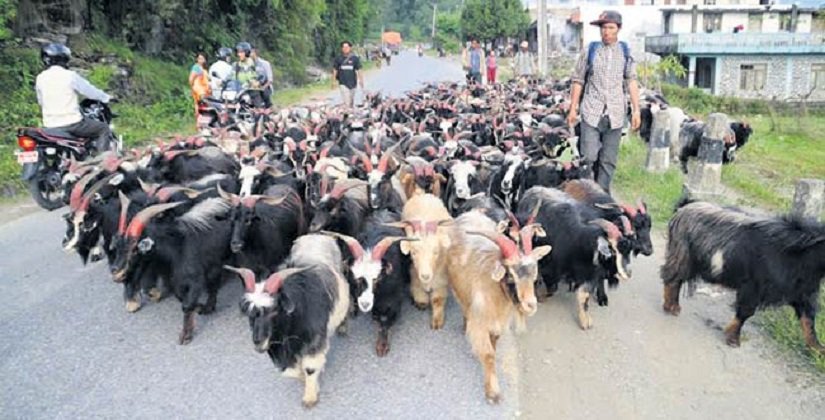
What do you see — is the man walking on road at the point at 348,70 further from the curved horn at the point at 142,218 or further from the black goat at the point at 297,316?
the black goat at the point at 297,316

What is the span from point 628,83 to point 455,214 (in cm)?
203

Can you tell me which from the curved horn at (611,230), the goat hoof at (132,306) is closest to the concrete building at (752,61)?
the curved horn at (611,230)

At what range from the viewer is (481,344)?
4.01 metres

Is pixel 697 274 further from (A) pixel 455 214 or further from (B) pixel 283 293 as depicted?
(B) pixel 283 293

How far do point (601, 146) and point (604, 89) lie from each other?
0.61 metres

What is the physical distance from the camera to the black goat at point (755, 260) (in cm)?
429

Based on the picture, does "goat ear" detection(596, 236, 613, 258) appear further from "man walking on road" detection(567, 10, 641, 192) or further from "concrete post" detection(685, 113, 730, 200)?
"concrete post" detection(685, 113, 730, 200)

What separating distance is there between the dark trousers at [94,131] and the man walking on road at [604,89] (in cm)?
522

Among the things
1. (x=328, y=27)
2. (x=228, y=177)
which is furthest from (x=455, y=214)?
(x=328, y=27)

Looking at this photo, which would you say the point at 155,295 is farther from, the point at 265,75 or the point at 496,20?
the point at 496,20

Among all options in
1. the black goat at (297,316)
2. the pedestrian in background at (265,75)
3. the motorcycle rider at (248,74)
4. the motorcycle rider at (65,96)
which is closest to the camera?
the black goat at (297,316)

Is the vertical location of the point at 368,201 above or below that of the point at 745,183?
above

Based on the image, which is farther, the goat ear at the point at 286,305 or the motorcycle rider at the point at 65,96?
the motorcycle rider at the point at 65,96

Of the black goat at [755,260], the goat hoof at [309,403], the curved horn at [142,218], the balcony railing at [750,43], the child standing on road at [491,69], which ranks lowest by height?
the goat hoof at [309,403]
